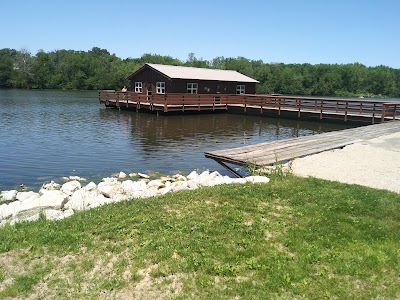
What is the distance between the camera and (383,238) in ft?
18.9

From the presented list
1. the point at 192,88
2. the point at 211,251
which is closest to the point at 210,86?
the point at 192,88

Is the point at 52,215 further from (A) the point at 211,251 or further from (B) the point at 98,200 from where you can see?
(A) the point at 211,251

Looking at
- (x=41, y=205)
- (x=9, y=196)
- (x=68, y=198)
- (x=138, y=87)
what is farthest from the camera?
(x=138, y=87)

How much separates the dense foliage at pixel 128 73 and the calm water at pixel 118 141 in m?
68.3

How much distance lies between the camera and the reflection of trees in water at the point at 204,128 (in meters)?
22.5

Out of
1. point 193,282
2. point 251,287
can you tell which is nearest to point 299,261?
point 251,287

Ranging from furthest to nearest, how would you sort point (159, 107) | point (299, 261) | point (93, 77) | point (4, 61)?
point (93, 77), point (4, 61), point (159, 107), point (299, 261)

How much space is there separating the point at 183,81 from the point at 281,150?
86.4 feet

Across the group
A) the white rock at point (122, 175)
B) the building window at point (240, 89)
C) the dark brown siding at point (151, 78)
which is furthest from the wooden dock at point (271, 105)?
the white rock at point (122, 175)

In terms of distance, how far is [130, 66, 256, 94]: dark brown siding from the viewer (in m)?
37.9

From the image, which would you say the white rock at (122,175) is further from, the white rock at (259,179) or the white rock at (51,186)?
the white rock at (259,179)

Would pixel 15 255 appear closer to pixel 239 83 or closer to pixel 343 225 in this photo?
pixel 343 225

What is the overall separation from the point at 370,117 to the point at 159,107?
59.7 feet

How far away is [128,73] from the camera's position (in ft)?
342
